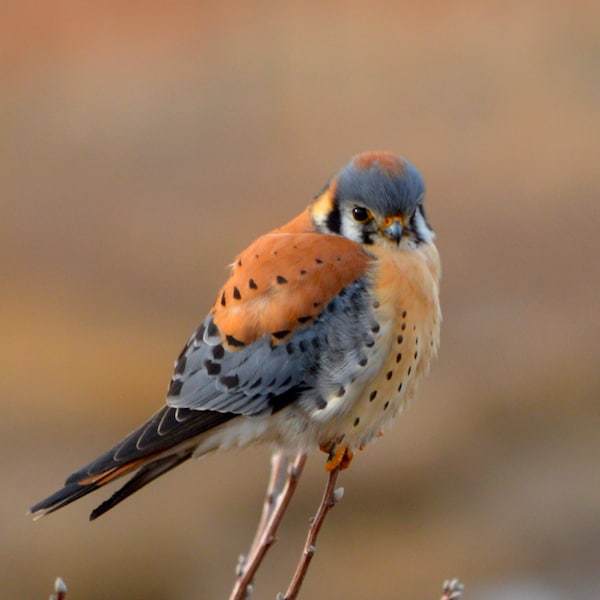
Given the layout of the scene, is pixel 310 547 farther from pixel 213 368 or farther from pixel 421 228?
pixel 421 228

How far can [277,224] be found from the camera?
9703mm

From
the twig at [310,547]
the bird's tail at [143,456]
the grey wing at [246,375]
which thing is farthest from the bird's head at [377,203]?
the twig at [310,547]

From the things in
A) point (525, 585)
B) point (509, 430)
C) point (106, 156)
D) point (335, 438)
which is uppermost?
point (106, 156)

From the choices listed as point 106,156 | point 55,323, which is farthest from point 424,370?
point 106,156

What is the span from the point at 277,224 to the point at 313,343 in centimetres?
649

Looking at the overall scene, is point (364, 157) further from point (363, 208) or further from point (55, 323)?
point (55, 323)

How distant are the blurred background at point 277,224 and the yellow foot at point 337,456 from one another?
3.26 meters

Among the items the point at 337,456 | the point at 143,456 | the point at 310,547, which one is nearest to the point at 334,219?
the point at 337,456

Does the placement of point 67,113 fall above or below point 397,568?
above

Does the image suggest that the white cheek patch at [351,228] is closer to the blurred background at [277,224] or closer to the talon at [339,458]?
the talon at [339,458]

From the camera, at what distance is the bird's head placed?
10.7 feet

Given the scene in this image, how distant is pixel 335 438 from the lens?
11.0 ft

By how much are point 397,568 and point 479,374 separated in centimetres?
177

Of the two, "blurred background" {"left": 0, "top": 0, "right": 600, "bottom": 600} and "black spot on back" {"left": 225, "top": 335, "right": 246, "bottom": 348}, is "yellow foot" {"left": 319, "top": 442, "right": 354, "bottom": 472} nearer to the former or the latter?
"black spot on back" {"left": 225, "top": 335, "right": 246, "bottom": 348}
